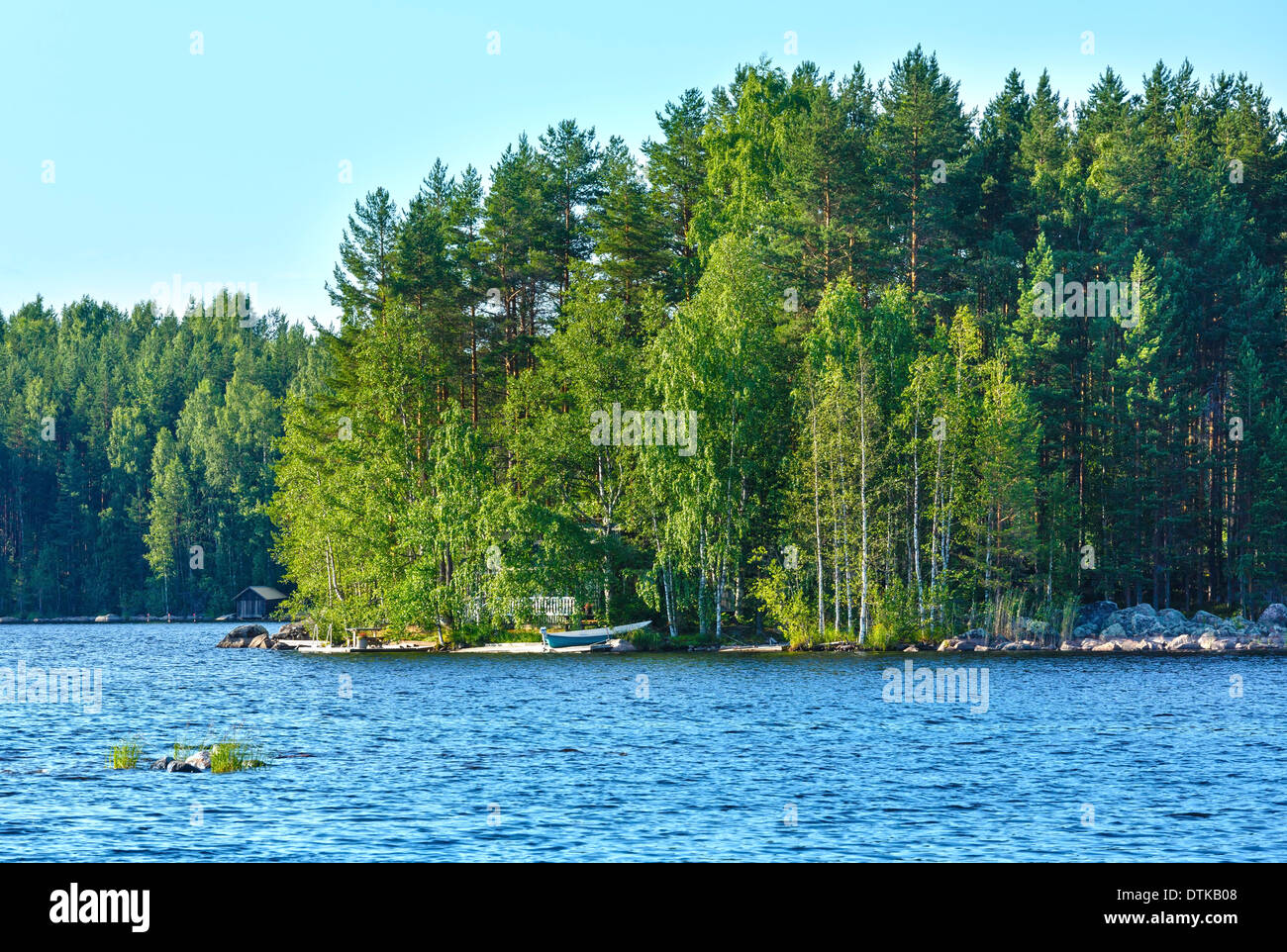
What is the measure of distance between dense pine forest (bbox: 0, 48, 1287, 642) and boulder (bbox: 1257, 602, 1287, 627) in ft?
5.68

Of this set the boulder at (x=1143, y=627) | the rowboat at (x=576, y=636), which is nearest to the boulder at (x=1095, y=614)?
the boulder at (x=1143, y=627)

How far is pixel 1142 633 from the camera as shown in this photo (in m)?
64.2

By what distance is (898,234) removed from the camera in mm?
69000

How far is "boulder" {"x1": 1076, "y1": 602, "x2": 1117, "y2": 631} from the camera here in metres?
66.1

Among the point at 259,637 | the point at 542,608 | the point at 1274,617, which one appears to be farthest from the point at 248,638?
the point at 1274,617

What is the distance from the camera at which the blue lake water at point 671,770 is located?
20422mm

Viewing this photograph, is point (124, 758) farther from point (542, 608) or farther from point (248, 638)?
point (248, 638)

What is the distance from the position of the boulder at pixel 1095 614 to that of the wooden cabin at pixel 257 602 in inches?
3151

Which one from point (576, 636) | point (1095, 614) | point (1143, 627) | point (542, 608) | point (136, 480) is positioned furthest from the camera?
point (136, 480)

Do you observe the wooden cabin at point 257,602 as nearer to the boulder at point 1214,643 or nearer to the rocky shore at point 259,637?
the rocky shore at point 259,637

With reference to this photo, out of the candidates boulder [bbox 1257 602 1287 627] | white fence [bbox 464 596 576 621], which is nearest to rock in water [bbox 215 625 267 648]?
white fence [bbox 464 596 576 621]

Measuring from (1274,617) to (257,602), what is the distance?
91.3 meters

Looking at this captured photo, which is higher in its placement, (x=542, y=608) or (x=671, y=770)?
(x=542, y=608)

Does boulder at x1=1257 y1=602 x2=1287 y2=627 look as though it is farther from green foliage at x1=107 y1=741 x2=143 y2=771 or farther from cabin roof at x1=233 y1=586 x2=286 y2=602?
cabin roof at x1=233 y1=586 x2=286 y2=602
